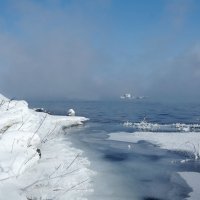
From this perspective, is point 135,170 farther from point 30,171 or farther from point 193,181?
point 30,171

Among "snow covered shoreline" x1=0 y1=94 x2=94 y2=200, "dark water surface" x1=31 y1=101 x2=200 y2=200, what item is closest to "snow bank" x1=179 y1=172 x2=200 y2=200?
"dark water surface" x1=31 y1=101 x2=200 y2=200

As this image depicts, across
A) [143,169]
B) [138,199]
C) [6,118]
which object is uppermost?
[6,118]

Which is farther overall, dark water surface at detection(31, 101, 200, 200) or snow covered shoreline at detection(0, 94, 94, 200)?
dark water surface at detection(31, 101, 200, 200)

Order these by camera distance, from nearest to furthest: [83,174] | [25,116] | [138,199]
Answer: [138,199], [83,174], [25,116]

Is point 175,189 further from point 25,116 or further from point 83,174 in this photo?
point 25,116

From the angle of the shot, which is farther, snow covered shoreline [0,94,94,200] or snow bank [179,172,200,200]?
snow bank [179,172,200,200]

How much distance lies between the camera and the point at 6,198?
709 centimetres

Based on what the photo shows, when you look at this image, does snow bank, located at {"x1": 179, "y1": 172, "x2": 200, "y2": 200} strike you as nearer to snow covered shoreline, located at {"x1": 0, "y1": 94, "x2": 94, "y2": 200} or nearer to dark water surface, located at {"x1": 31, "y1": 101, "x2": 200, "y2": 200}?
dark water surface, located at {"x1": 31, "y1": 101, "x2": 200, "y2": 200}

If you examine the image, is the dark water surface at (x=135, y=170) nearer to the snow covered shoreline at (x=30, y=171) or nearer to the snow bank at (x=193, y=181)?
the snow bank at (x=193, y=181)

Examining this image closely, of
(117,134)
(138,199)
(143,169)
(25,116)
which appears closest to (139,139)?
(117,134)

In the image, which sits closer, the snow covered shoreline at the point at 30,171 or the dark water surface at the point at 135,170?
the snow covered shoreline at the point at 30,171

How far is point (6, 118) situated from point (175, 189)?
19.3ft

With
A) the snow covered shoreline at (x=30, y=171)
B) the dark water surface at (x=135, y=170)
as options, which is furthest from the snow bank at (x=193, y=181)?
the snow covered shoreline at (x=30, y=171)

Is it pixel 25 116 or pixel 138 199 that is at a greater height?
pixel 25 116
